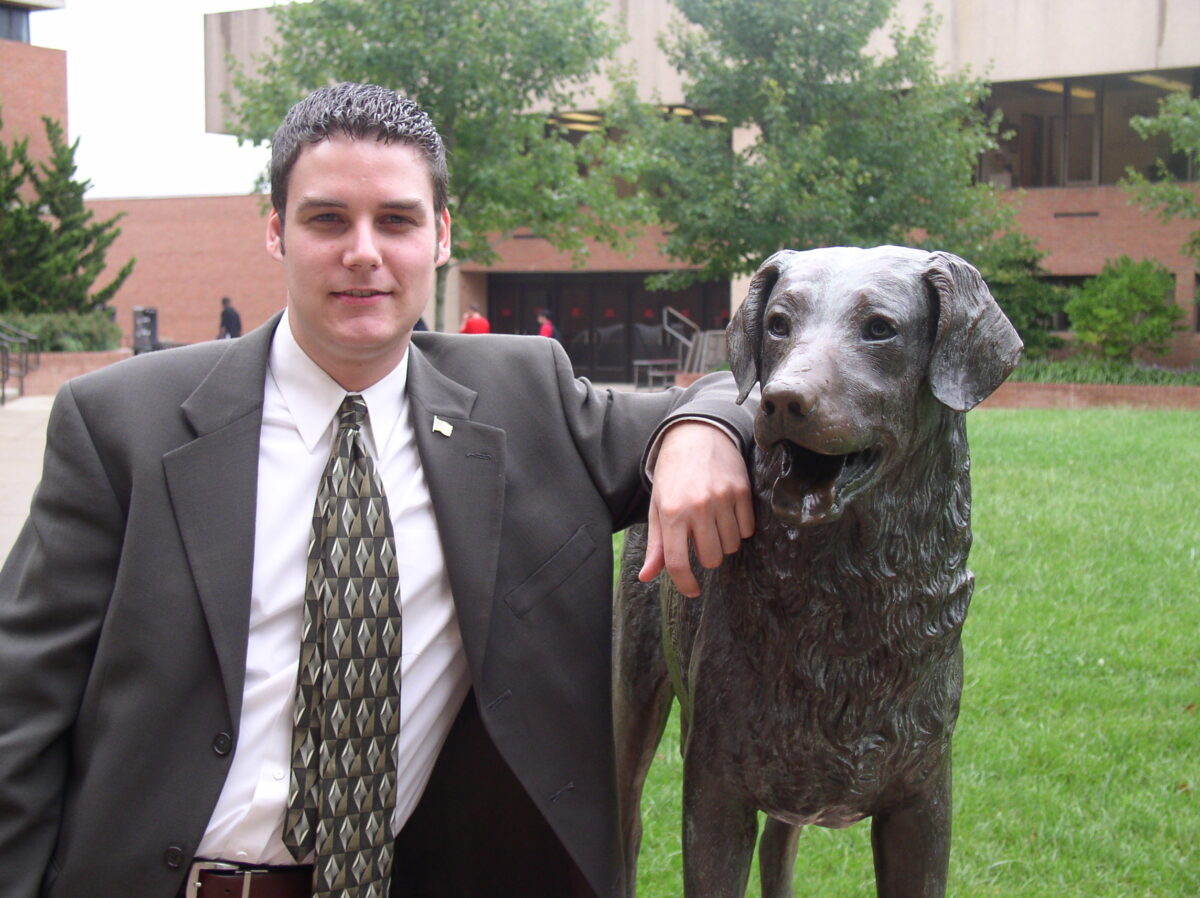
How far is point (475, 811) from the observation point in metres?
2.86

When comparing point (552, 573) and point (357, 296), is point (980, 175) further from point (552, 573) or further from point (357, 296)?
point (357, 296)

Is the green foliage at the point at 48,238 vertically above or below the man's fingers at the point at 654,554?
above

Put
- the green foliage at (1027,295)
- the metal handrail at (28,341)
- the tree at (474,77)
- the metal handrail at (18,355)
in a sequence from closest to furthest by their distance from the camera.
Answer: the tree at (474,77)
the metal handrail at (18,355)
the metal handrail at (28,341)
the green foliage at (1027,295)

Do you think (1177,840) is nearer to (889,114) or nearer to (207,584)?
(207,584)

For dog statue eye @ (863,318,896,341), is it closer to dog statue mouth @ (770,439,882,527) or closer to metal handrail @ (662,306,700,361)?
dog statue mouth @ (770,439,882,527)

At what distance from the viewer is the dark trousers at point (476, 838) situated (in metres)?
2.81

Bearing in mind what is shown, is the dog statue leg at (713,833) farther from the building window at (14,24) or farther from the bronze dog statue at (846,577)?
the building window at (14,24)

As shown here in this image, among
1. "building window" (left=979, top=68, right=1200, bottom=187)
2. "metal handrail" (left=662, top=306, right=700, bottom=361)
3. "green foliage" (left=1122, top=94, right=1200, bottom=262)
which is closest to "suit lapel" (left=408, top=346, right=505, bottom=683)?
"green foliage" (left=1122, top=94, right=1200, bottom=262)

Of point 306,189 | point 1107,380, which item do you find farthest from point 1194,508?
point 1107,380

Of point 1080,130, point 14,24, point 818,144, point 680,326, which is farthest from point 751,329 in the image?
point 14,24

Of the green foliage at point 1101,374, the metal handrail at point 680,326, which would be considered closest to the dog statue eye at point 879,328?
the green foliage at point 1101,374

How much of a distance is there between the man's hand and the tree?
645 inches

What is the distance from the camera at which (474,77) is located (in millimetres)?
18484

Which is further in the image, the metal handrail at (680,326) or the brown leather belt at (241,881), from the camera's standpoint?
the metal handrail at (680,326)
